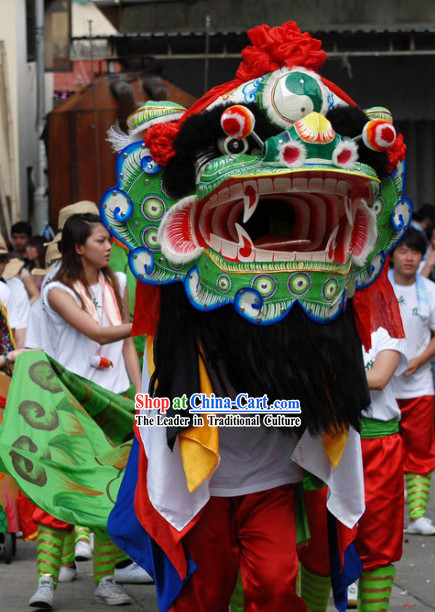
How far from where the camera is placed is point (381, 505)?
5301 millimetres

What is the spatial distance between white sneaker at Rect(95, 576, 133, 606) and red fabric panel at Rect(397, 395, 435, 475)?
255 centimetres

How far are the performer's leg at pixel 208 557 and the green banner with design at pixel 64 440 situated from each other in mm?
1086

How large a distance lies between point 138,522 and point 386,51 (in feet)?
39.6

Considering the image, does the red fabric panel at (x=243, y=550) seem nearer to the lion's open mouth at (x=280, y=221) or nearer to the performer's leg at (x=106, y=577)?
the lion's open mouth at (x=280, y=221)

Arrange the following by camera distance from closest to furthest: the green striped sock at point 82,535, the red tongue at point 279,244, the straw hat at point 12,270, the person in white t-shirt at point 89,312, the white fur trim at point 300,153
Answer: the white fur trim at point 300,153, the red tongue at point 279,244, the person in white t-shirt at point 89,312, the green striped sock at point 82,535, the straw hat at point 12,270

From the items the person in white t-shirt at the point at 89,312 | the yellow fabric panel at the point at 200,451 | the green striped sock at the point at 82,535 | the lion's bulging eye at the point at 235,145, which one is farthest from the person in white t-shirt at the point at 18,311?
the lion's bulging eye at the point at 235,145

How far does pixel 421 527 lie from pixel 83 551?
215 cm

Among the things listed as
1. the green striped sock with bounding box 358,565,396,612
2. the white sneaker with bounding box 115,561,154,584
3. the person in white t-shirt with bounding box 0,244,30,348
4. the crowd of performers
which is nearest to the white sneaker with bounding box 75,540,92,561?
the white sneaker with bounding box 115,561,154,584

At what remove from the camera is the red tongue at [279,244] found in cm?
425

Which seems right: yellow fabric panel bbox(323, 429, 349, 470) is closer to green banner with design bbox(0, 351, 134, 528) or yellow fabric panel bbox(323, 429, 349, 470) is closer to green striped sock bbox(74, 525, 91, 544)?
green banner with design bbox(0, 351, 134, 528)

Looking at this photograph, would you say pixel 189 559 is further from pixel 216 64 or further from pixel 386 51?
pixel 216 64

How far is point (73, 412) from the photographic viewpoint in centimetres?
599

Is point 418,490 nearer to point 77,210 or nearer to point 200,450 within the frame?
point 77,210

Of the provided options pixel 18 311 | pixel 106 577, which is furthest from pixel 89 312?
pixel 18 311
